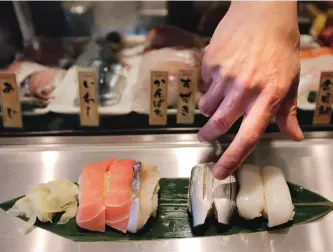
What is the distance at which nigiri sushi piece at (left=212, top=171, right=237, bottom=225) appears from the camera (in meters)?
1.41

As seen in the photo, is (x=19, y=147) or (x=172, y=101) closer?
(x=19, y=147)

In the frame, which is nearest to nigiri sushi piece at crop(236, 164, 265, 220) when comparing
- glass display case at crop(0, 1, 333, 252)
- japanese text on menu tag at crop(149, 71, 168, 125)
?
glass display case at crop(0, 1, 333, 252)

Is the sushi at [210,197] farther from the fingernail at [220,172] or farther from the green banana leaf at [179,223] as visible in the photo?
the fingernail at [220,172]

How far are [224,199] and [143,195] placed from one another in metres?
0.26

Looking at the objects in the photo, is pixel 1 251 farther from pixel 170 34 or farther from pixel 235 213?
pixel 170 34

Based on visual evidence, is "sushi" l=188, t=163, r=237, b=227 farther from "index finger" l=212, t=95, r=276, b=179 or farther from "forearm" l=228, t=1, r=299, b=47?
"forearm" l=228, t=1, r=299, b=47

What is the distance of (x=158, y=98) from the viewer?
176cm

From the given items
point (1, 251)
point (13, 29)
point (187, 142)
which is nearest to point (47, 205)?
point (1, 251)

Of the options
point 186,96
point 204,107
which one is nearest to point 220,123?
point 204,107

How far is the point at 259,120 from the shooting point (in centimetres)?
125

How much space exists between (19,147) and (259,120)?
0.93 meters

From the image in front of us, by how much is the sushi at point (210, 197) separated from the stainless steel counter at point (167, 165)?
73mm

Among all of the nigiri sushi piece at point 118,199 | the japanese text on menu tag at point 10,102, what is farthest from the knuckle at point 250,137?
the japanese text on menu tag at point 10,102

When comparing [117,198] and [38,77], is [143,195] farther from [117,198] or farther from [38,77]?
[38,77]
